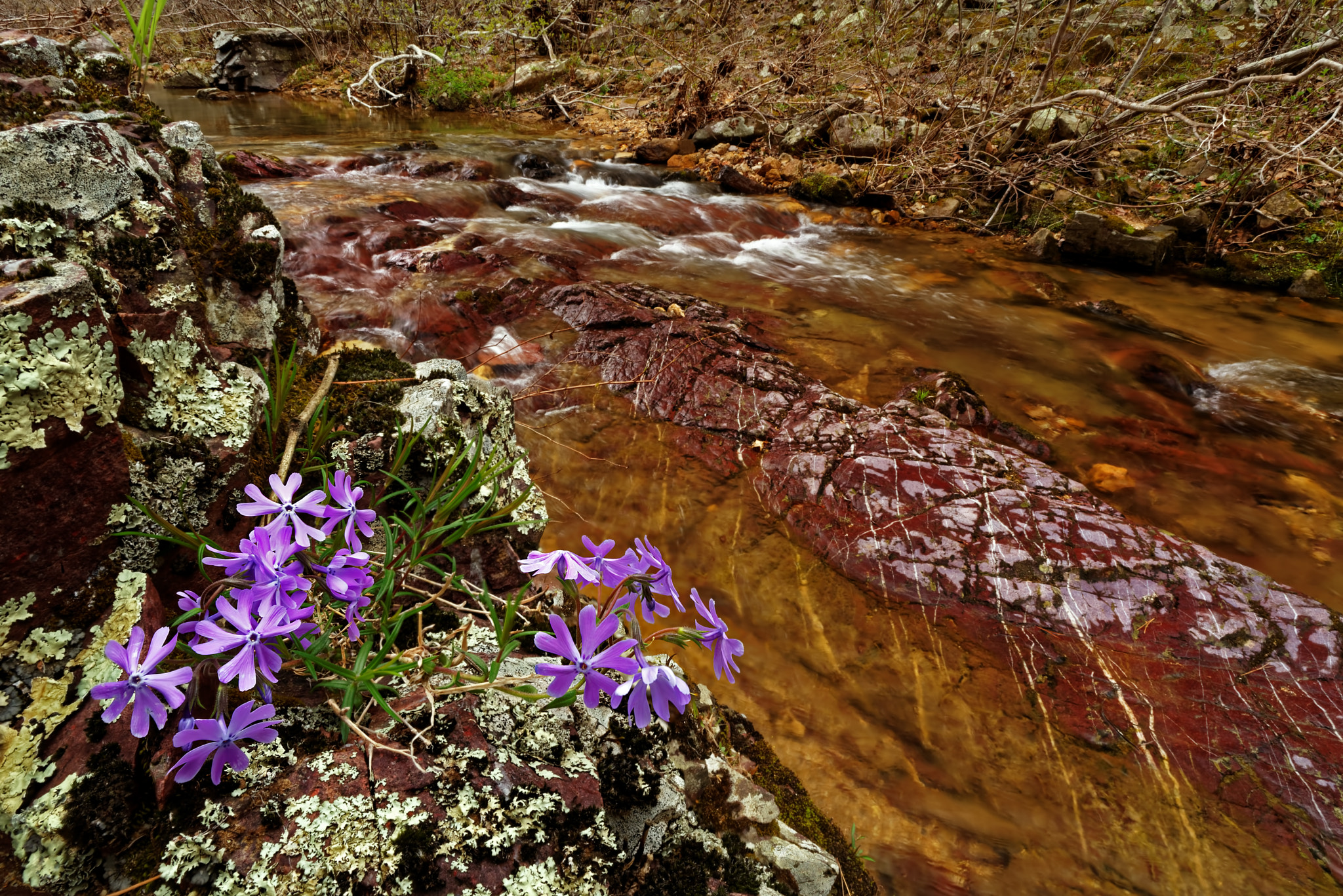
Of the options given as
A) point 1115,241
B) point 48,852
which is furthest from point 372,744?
point 1115,241

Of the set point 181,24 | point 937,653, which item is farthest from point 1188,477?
point 181,24

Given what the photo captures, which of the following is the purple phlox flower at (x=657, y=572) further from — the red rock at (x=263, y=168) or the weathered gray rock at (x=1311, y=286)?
the weathered gray rock at (x=1311, y=286)

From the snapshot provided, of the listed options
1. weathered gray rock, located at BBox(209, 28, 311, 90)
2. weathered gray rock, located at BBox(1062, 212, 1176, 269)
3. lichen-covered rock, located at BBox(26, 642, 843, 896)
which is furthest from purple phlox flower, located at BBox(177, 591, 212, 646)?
weathered gray rock, located at BBox(209, 28, 311, 90)

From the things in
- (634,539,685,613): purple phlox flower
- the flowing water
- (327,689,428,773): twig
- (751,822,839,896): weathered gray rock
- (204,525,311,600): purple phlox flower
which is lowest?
the flowing water

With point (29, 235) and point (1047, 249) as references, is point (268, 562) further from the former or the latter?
point (1047, 249)

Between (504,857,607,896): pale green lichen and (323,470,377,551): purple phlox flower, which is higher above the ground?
(323,470,377,551): purple phlox flower

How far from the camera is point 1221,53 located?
1213cm

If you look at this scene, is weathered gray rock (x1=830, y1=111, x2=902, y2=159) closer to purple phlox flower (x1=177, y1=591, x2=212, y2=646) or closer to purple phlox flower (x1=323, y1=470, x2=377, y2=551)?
purple phlox flower (x1=323, y1=470, x2=377, y2=551)

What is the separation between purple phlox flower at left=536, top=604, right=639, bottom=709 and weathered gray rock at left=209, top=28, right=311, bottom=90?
22.9 metres

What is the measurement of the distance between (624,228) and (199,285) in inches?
287

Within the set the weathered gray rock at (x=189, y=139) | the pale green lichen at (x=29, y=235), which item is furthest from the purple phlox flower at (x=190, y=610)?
the weathered gray rock at (x=189, y=139)

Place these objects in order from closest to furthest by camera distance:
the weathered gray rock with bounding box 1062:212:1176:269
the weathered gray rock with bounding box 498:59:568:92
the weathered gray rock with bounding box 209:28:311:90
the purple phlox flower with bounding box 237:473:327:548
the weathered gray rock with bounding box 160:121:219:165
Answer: the purple phlox flower with bounding box 237:473:327:548
the weathered gray rock with bounding box 160:121:219:165
the weathered gray rock with bounding box 1062:212:1176:269
the weathered gray rock with bounding box 498:59:568:92
the weathered gray rock with bounding box 209:28:311:90

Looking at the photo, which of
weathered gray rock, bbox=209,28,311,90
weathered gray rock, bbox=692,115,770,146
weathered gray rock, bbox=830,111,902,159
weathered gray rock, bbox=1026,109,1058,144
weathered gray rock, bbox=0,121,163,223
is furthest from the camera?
weathered gray rock, bbox=209,28,311,90

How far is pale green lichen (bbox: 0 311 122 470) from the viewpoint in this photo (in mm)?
1108
